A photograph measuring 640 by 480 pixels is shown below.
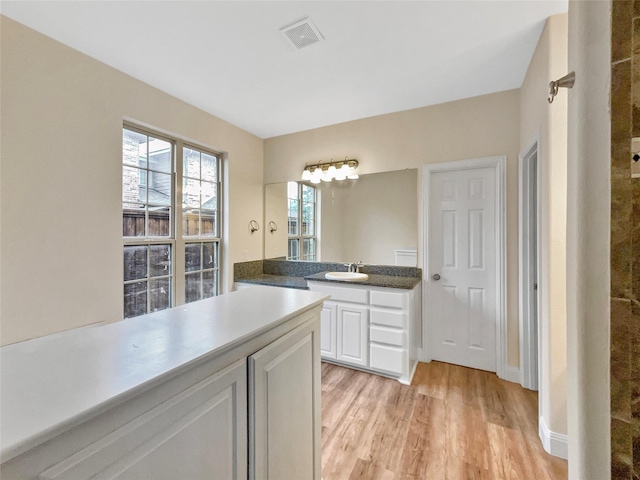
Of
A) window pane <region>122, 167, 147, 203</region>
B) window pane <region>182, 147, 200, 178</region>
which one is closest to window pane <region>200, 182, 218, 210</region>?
window pane <region>182, 147, 200, 178</region>

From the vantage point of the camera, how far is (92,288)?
2.01m

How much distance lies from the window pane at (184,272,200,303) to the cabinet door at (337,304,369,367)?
5.18 ft

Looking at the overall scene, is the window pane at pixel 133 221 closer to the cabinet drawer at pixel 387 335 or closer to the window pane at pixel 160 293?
the window pane at pixel 160 293

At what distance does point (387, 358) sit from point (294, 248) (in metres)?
1.76

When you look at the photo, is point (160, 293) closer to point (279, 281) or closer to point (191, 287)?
point (191, 287)

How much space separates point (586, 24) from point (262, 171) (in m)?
3.48

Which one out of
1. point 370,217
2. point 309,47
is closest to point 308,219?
point 370,217

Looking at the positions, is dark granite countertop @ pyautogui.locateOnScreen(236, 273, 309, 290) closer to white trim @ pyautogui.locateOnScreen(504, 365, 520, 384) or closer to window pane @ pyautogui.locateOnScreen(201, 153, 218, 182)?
window pane @ pyautogui.locateOnScreen(201, 153, 218, 182)

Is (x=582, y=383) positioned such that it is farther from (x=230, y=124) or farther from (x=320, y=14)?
(x=230, y=124)

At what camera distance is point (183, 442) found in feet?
2.14

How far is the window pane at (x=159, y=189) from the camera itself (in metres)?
2.55

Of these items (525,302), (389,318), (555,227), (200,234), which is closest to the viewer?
(555,227)

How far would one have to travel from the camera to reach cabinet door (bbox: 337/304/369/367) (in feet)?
8.50

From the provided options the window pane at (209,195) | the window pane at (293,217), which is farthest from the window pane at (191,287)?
the window pane at (293,217)
